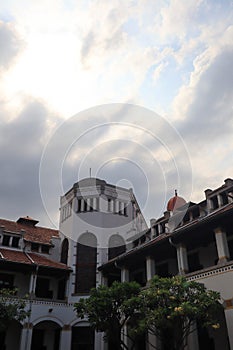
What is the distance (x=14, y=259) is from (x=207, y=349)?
50.5ft

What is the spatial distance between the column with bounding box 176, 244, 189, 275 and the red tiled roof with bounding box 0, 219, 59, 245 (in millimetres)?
15413

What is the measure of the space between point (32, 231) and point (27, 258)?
549cm

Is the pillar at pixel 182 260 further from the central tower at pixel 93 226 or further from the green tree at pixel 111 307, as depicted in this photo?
the central tower at pixel 93 226

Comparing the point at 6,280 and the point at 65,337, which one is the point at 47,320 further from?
the point at 6,280

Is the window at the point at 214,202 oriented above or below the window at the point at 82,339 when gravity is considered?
above

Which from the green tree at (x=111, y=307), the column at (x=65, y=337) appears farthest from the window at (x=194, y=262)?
the column at (x=65, y=337)

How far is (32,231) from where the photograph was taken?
33469mm

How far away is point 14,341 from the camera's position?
85.6 ft

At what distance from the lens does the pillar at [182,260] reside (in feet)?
65.8

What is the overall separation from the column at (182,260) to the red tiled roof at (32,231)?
15.4 meters

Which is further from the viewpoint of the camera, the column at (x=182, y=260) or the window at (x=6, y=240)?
the window at (x=6, y=240)

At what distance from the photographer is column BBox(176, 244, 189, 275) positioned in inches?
789

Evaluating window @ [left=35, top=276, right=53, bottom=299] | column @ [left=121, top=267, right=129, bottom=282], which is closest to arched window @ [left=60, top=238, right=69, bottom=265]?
window @ [left=35, top=276, right=53, bottom=299]

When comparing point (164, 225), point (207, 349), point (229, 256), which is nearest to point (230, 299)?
point (229, 256)
